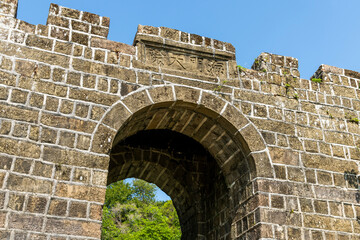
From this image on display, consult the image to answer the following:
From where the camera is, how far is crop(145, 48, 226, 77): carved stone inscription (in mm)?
6211

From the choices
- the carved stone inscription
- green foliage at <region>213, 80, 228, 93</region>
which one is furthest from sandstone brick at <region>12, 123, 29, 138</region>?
green foliage at <region>213, 80, 228, 93</region>

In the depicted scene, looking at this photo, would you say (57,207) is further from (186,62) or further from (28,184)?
(186,62)

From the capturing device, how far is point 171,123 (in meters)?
6.54

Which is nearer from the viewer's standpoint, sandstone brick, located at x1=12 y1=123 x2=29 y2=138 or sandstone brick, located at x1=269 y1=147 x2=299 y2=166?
sandstone brick, located at x1=12 y1=123 x2=29 y2=138

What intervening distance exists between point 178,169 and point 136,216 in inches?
603

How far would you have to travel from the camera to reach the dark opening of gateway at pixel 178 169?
7.66 meters

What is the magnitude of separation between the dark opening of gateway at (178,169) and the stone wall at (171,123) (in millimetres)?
311

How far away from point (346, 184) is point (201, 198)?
2.72 m

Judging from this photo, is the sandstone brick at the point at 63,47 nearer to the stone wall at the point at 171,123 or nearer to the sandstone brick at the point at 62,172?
the stone wall at the point at 171,123

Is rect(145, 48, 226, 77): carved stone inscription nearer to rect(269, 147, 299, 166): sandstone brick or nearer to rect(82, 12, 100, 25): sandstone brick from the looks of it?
rect(82, 12, 100, 25): sandstone brick

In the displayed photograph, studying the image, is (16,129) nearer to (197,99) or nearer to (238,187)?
(197,99)

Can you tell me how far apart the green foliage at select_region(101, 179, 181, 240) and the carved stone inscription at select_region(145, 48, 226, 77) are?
486 inches

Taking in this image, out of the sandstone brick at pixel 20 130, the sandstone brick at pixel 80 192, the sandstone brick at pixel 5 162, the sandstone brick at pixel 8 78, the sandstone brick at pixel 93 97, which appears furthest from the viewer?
the sandstone brick at pixel 93 97

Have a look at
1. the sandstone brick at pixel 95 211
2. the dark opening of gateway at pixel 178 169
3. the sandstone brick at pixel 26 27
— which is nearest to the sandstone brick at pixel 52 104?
the sandstone brick at pixel 26 27
